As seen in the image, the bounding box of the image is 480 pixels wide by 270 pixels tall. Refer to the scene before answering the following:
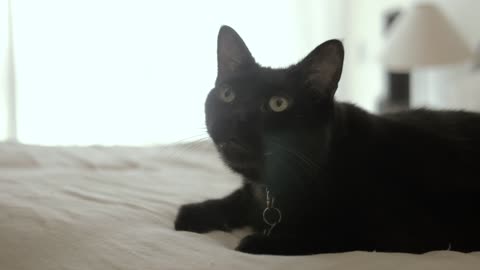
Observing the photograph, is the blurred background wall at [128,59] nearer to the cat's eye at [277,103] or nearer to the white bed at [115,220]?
the white bed at [115,220]

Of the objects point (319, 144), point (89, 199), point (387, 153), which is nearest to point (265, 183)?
point (319, 144)

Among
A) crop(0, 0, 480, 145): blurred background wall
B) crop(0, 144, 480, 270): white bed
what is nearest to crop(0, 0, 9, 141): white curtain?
crop(0, 0, 480, 145): blurred background wall

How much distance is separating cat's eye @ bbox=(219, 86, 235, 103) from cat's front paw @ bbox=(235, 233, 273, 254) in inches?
10.6

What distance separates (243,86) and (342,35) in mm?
2589

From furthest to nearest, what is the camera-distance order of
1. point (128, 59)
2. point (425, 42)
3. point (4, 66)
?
point (128, 59), point (425, 42), point (4, 66)

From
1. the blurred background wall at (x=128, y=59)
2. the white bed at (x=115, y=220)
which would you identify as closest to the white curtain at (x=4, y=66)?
the blurred background wall at (x=128, y=59)

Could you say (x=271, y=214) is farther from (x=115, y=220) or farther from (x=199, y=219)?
(x=115, y=220)

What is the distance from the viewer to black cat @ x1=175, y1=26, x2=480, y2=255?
0.94 meters

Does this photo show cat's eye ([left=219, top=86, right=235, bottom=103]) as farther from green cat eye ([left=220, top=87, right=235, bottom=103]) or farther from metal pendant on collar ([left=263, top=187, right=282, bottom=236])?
metal pendant on collar ([left=263, top=187, right=282, bottom=236])

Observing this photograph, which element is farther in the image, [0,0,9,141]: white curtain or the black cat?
[0,0,9,141]: white curtain

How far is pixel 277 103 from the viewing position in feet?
3.15

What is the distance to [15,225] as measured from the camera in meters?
0.92

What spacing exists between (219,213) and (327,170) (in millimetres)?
244

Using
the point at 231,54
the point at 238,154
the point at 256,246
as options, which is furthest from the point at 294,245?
the point at 231,54
